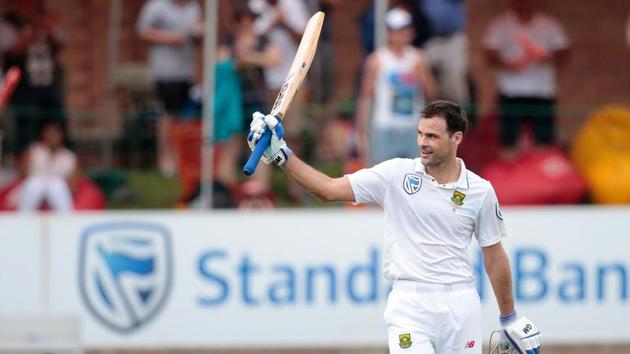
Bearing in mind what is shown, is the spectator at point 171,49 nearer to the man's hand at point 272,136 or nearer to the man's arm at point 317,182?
the man's arm at point 317,182

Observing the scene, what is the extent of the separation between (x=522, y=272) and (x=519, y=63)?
6.87ft

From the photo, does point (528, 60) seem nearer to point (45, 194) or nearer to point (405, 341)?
point (45, 194)

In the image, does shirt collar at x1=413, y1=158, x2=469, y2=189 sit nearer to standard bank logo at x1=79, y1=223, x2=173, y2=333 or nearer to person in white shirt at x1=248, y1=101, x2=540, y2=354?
person in white shirt at x1=248, y1=101, x2=540, y2=354

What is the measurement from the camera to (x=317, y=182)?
26.2ft

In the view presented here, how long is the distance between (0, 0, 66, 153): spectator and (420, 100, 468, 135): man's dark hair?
666 cm

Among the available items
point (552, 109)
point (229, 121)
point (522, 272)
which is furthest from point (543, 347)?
point (229, 121)

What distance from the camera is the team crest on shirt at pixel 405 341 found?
26.6ft

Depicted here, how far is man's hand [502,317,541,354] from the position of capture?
28.2 ft

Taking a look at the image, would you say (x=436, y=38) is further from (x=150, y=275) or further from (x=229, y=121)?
(x=150, y=275)

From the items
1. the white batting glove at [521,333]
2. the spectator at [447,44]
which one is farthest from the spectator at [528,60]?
the white batting glove at [521,333]

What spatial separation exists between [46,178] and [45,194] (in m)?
0.15

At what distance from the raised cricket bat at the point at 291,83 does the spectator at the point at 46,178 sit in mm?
5892

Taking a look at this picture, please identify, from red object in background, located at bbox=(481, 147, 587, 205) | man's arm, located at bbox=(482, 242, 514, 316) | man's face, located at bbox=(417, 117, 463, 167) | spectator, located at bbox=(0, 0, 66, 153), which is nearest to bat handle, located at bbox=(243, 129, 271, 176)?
man's face, located at bbox=(417, 117, 463, 167)

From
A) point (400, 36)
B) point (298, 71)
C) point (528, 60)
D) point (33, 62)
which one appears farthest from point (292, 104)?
point (298, 71)
